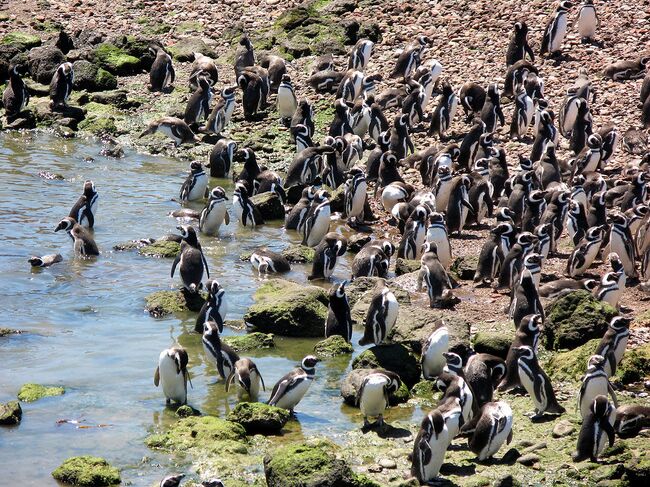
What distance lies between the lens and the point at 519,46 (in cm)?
2141

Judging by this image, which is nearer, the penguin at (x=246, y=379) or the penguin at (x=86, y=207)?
the penguin at (x=246, y=379)

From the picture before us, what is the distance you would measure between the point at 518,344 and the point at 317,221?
234 inches

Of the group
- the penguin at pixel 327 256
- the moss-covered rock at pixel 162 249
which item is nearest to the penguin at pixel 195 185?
the moss-covered rock at pixel 162 249

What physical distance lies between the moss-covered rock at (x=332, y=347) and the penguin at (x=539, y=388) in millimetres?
2556

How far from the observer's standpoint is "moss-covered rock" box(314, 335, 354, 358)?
12.2m

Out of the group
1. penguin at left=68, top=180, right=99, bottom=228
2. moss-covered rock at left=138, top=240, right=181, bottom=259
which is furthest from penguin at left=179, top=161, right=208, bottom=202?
moss-covered rock at left=138, top=240, right=181, bottom=259

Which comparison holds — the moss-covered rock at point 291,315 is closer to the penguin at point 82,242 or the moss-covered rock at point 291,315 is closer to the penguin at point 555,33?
the penguin at point 82,242

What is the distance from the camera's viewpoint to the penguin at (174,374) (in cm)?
1065

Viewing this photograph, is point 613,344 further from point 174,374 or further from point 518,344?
point 174,374

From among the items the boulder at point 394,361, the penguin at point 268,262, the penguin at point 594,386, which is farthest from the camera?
the penguin at point 268,262

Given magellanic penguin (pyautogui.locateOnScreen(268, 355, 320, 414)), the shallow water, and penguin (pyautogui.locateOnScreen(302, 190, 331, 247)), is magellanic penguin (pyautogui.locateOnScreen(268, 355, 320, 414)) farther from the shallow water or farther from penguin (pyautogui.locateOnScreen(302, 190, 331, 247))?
penguin (pyautogui.locateOnScreen(302, 190, 331, 247))

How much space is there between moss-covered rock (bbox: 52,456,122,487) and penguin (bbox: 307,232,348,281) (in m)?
6.09

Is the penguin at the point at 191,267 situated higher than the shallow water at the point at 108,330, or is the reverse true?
the penguin at the point at 191,267

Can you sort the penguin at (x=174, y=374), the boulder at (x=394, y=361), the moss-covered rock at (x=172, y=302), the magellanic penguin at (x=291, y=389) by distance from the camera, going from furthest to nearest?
the moss-covered rock at (x=172, y=302) → the boulder at (x=394, y=361) → the penguin at (x=174, y=374) → the magellanic penguin at (x=291, y=389)
